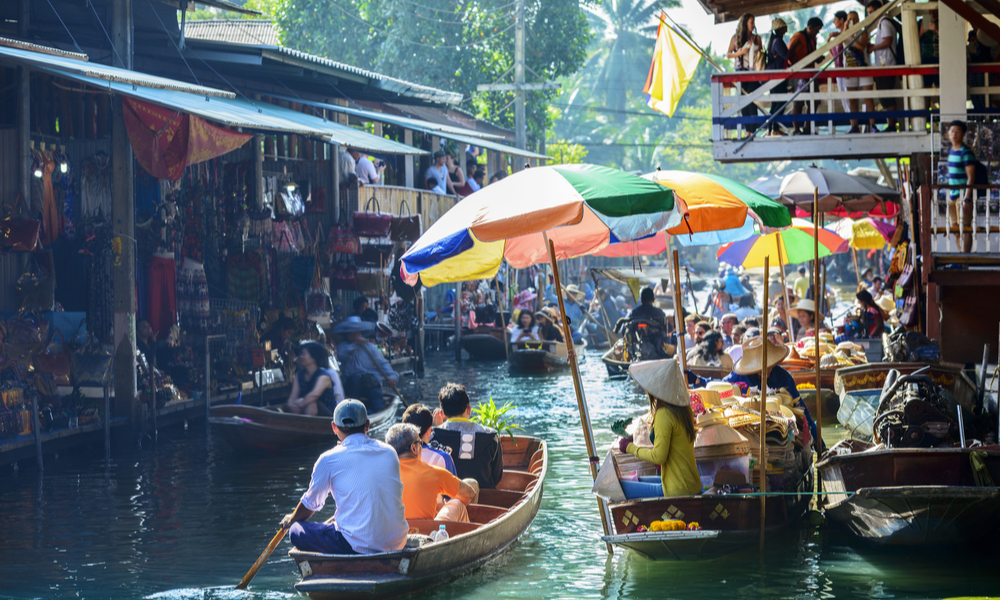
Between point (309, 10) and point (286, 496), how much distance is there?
2738 cm

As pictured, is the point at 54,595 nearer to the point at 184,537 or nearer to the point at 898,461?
the point at 184,537

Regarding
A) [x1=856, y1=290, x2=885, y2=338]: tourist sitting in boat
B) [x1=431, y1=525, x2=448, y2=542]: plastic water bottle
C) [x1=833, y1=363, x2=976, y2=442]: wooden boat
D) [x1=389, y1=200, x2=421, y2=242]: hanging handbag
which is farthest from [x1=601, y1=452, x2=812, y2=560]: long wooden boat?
[x1=389, y1=200, x2=421, y2=242]: hanging handbag

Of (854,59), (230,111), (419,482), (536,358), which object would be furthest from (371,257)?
(419,482)

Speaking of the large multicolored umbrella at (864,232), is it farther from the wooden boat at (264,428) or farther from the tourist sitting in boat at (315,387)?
the wooden boat at (264,428)

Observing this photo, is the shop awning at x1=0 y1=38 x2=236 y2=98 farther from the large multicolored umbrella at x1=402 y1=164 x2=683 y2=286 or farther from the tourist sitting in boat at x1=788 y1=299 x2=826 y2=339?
the tourist sitting in boat at x1=788 y1=299 x2=826 y2=339

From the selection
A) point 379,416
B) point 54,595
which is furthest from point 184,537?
point 379,416

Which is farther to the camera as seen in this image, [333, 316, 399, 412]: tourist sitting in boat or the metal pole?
the metal pole

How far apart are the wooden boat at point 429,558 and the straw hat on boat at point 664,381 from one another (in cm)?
164

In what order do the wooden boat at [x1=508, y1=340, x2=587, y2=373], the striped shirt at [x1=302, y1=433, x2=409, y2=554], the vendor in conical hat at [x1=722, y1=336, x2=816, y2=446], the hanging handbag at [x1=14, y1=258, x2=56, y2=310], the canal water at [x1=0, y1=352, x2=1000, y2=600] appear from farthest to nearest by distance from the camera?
the wooden boat at [x1=508, y1=340, x2=587, y2=373] → the hanging handbag at [x1=14, y1=258, x2=56, y2=310] → the vendor in conical hat at [x1=722, y1=336, x2=816, y2=446] → the canal water at [x1=0, y1=352, x2=1000, y2=600] → the striped shirt at [x1=302, y1=433, x2=409, y2=554]

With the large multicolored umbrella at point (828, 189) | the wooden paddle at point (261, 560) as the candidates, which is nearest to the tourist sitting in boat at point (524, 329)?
the large multicolored umbrella at point (828, 189)

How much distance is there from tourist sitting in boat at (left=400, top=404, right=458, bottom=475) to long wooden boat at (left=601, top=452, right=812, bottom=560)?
1.37m

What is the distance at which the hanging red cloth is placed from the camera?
12.6 m

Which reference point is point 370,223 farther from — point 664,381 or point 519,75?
point 519,75

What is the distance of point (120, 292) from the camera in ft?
43.3
